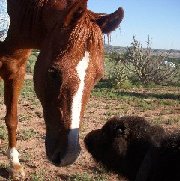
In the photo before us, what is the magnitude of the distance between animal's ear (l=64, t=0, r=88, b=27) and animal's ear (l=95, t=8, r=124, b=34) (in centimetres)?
25

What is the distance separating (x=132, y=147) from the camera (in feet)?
12.2

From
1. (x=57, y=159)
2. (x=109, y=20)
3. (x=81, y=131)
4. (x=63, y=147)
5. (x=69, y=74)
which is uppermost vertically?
(x=109, y=20)

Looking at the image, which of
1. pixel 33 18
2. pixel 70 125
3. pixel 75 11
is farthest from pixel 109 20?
pixel 70 125

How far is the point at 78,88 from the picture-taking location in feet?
9.04

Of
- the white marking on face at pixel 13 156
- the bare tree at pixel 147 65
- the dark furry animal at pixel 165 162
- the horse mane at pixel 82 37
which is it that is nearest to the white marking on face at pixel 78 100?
the horse mane at pixel 82 37

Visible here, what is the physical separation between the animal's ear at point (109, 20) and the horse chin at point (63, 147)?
0.89 metres

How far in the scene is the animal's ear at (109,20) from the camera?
3084 millimetres

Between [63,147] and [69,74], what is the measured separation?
531 mm

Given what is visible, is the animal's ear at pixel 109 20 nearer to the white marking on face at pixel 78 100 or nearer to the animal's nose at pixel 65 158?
the white marking on face at pixel 78 100

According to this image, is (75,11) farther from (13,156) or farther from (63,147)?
(13,156)

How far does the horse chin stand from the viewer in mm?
2770

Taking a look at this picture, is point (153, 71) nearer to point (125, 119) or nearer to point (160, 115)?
point (160, 115)

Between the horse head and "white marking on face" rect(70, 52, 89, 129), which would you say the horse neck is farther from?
"white marking on face" rect(70, 52, 89, 129)

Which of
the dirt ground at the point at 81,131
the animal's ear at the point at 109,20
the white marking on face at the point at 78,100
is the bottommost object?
the dirt ground at the point at 81,131
